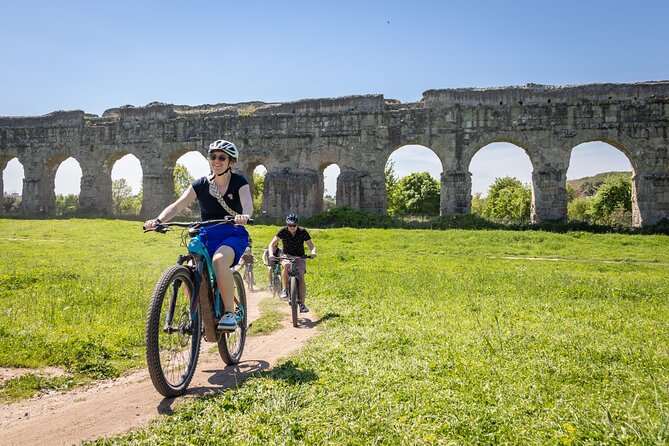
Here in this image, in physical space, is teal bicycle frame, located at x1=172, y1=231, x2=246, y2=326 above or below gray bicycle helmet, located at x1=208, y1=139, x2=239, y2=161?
below

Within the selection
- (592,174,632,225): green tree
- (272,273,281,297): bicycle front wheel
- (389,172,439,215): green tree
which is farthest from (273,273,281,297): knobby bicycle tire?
(389,172,439,215): green tree

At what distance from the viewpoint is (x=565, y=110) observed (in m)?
22.1

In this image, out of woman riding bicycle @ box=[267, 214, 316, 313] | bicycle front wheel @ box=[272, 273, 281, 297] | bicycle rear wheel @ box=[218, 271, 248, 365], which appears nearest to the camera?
bicycle rear wheel @ box=[218, 271, 248, 365]

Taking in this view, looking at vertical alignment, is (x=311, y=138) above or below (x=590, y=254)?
above

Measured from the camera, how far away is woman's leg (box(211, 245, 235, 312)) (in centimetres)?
401

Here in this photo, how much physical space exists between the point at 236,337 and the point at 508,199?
5188 centimetres

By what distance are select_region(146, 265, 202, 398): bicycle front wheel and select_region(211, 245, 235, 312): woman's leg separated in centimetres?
23

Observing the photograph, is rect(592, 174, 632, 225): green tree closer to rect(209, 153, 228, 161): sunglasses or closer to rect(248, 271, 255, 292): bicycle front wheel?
rect(248, 271, 255, 292): bicycle front wheel

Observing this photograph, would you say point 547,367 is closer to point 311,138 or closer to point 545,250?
point 545,250

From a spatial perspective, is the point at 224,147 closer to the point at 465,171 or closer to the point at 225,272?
the point at 225,272

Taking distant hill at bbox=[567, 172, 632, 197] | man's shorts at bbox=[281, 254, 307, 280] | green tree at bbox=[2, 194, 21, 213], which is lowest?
man's shorts at bbox=[281, 254, 307, 280]

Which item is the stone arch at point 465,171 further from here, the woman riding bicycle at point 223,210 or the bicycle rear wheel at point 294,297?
the woman riding bicycle at point 223,210

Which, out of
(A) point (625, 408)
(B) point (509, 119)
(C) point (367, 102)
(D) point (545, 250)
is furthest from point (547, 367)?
(C) point (367, 102)

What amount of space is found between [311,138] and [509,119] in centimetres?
984
